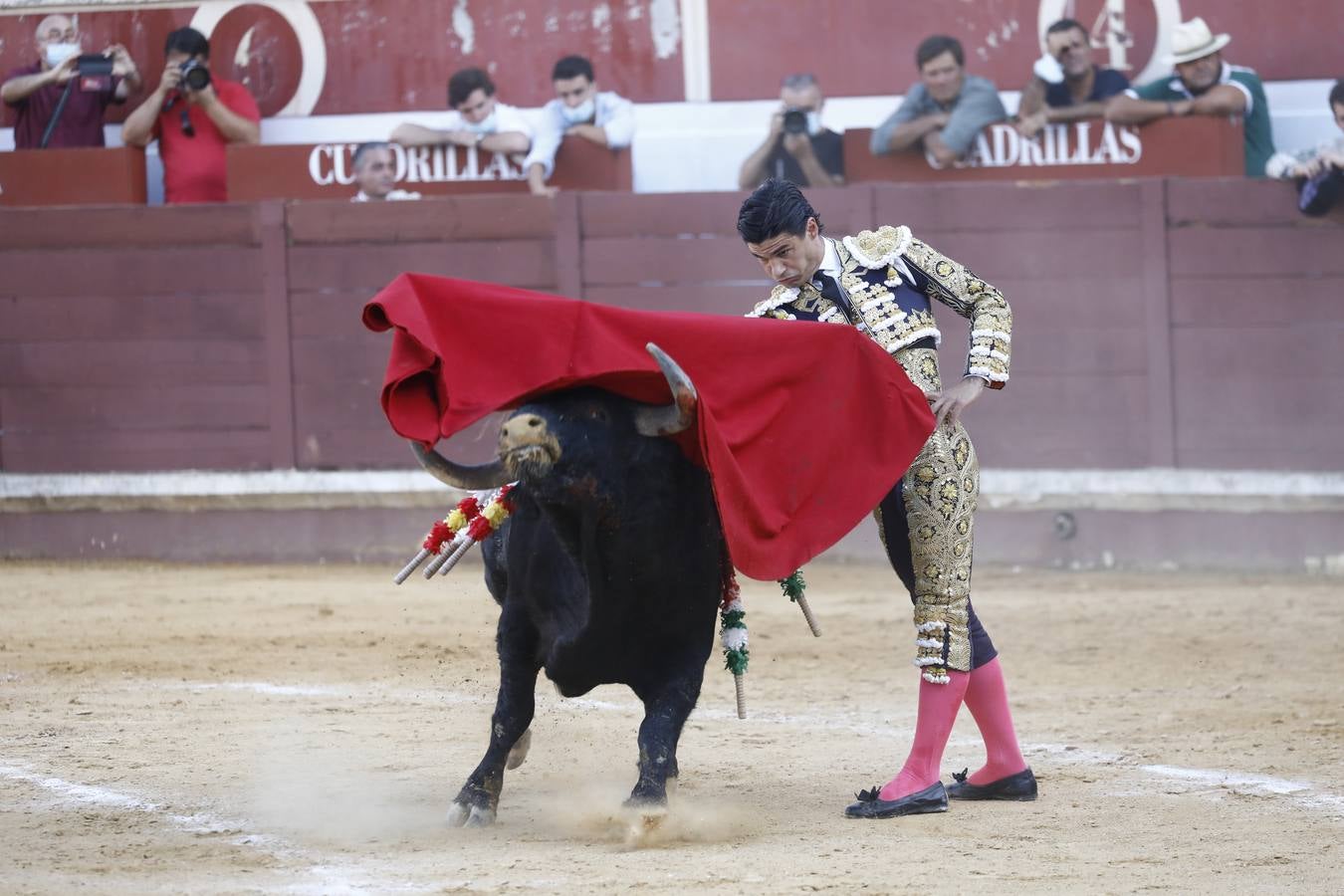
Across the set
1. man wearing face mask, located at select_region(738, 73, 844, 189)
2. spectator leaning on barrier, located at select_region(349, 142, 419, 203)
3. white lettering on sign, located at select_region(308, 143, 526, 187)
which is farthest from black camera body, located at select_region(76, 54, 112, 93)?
man wearing face mask, located at select_region(738, 73, 844, 189)

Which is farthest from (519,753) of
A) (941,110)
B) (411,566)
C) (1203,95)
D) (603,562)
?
(1203,95)

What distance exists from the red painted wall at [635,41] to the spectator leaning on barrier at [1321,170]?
68 cm

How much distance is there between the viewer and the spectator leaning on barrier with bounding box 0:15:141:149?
8.31 metres

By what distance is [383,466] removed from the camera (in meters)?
8.06

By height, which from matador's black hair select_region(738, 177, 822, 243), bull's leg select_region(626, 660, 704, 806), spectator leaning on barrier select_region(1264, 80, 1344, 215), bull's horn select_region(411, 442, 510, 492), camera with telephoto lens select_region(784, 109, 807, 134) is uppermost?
camera with telephoto lens select_region(784, 109, 807, 134)

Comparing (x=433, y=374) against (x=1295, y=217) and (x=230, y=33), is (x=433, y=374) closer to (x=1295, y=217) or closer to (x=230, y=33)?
(x=1295, y=217)

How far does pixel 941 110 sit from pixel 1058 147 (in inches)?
18.8

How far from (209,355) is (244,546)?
791 millimetres

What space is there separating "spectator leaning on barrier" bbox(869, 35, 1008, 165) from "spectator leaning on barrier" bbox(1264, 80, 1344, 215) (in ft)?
3.59

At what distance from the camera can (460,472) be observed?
332 cm

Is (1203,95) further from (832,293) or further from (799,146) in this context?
(832,293)

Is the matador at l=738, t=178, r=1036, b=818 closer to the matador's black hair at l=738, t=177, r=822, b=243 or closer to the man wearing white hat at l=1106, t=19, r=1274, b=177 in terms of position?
the matador's black hair at l=738, t=177, r=822, b=243

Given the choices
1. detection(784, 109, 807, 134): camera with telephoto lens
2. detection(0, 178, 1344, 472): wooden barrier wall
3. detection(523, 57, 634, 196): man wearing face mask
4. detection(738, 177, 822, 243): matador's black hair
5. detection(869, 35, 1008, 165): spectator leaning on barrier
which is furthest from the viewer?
detection(523, 57, 634, 196): man wearing face mask

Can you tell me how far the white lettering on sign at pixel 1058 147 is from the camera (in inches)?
304
